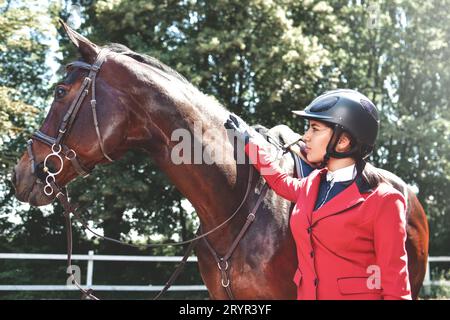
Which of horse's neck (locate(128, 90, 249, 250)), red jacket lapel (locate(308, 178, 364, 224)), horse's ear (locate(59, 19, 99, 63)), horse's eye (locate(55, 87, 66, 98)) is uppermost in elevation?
horse's ear (locate(59, 19, 99, 63))

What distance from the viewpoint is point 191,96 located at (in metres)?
3.48

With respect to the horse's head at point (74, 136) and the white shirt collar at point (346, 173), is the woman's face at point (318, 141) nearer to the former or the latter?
the white shirt collar at point (346, 173)

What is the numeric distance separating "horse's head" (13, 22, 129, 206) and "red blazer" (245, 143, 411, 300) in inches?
57.2

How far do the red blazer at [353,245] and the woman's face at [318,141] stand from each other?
8.9 inches

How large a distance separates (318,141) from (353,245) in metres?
0.56

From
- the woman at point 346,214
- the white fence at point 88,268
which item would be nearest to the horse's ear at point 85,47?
the woman at point 346,214

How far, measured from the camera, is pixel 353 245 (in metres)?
2.33

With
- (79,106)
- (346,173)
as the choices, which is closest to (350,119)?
(346,173)

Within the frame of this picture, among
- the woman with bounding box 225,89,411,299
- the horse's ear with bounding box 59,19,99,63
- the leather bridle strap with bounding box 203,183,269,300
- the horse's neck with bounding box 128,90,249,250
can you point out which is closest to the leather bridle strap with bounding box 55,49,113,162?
the horse's ear with bounding box 59,19,99,63

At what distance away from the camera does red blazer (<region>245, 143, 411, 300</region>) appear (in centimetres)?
214

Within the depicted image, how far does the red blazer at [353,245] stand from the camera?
2143mm

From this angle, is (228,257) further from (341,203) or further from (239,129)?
(341,203)

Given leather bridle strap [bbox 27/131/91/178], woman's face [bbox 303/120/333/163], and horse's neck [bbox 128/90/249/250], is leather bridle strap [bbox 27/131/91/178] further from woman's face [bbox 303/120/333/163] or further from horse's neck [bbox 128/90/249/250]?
woman's face [bbox 303/120/333/163]
